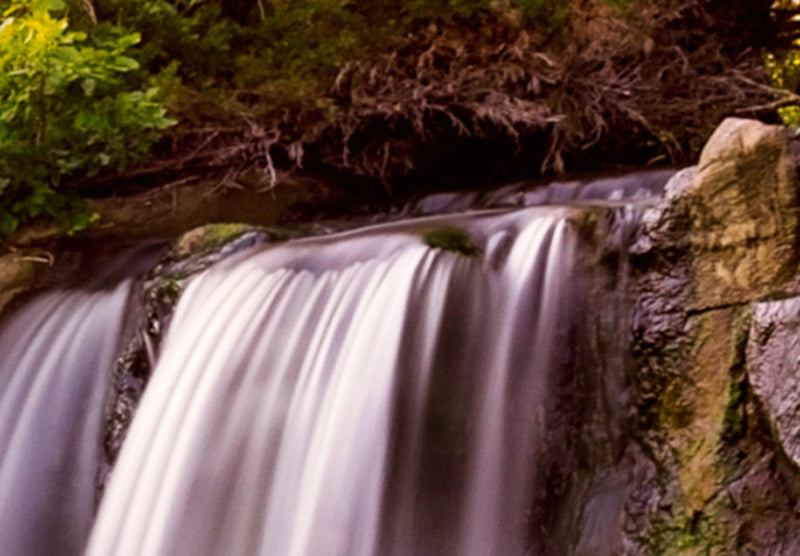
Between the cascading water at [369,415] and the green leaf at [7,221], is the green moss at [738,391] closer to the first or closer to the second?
the cascading water at [369,415]

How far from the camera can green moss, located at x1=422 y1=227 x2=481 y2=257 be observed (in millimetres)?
2533

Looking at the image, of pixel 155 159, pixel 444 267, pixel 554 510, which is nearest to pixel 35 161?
pixel 155 159

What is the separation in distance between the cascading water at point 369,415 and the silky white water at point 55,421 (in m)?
0.01

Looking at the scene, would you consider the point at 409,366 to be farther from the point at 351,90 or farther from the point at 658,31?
the point at 658,31

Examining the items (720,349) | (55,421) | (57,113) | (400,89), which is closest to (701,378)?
(720,349)

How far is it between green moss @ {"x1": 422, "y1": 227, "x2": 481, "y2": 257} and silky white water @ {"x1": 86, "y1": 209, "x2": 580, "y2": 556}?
0.10 feet

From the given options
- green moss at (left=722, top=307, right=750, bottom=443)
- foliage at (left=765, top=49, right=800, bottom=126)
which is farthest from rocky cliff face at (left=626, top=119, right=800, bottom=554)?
foliage at (left=765, top=49, right=800, bottom=126)

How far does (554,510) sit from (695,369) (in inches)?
19.5

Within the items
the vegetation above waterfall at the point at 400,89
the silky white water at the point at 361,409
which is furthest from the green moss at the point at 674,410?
the vegetation above waterfall at the point at 400,89

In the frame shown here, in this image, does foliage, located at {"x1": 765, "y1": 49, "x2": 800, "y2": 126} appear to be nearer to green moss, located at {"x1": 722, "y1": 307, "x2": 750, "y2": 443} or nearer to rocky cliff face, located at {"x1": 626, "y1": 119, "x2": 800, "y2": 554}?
rocky cliff face, located at {"x1": 626, "y1": 119, "x2": 800, "y2": 554}

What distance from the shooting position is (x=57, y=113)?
3.16m

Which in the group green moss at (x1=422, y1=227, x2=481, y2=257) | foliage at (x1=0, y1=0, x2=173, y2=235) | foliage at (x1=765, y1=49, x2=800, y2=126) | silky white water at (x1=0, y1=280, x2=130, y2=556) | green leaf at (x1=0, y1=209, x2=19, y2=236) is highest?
foliage at (x1=765, y1=49, x2=800, y2=126)

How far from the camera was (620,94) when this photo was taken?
4.27 m

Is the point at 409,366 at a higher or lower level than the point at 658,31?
lower
